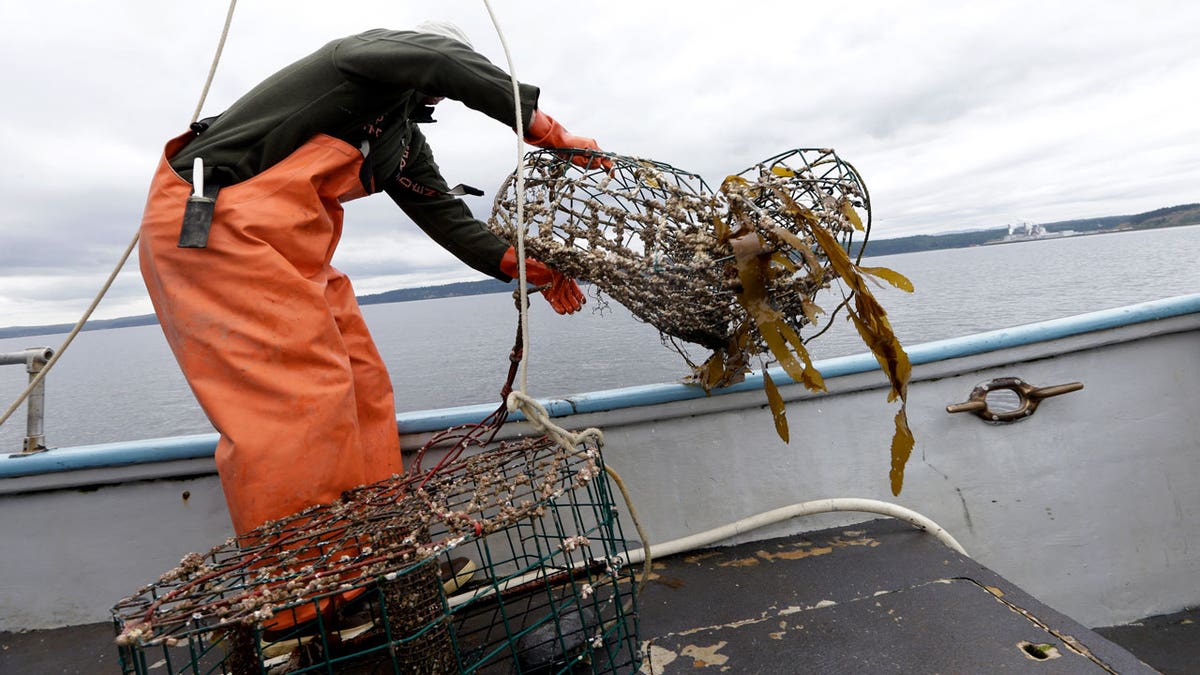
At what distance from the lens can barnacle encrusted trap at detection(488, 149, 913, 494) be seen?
4.70 feet

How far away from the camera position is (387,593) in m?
1.25

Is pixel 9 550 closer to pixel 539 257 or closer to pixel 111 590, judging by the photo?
pixel 111 590

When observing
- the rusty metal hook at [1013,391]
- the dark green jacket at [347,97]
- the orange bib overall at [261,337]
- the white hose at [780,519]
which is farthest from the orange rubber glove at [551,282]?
the rusty metal hook at [1013,391]

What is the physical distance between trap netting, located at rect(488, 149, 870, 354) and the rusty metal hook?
2.79 feet

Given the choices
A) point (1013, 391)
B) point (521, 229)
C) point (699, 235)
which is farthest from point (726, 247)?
point (1013, 391)

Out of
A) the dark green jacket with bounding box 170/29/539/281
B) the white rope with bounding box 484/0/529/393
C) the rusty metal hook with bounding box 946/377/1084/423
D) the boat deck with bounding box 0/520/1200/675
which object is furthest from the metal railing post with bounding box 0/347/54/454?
the rusty metal hook with bounding box 946/377/1084/423

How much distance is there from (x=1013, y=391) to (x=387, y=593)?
2.05 metres

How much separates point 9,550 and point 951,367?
3163 millimetres

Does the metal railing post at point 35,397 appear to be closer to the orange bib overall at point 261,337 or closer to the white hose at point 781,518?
the orange bib overall at point 261,337

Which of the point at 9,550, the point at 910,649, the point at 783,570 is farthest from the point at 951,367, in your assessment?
the point at 9,550

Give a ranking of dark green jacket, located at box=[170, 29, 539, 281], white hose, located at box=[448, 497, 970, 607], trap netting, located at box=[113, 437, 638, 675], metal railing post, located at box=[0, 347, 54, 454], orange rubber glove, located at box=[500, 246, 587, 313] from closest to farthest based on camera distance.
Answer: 1. trap netting, located at box=[113, 437, 638, 675]
2. dark green jacket, located at box=[170, 29, 539, 281]
3. orange rubber glove, located at box=[500, 246, 587, 313]
4. white hose, located at box=[448, 497, 970, 607]
5. metal railing post, located at box=[0, 347, 54, 454]

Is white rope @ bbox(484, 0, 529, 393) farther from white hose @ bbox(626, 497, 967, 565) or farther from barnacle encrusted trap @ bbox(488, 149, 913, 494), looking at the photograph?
white hose @ bbox(626, 497, 967, 565)

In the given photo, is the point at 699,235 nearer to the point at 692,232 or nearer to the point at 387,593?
the point at 692,232

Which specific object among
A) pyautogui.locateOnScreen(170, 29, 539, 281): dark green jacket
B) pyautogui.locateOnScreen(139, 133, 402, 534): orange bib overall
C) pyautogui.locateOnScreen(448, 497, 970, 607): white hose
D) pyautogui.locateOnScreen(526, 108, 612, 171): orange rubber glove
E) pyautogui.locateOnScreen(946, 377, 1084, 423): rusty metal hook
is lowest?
pyautogui.locateOnScreen(448, 497, 970, 607): white hose
